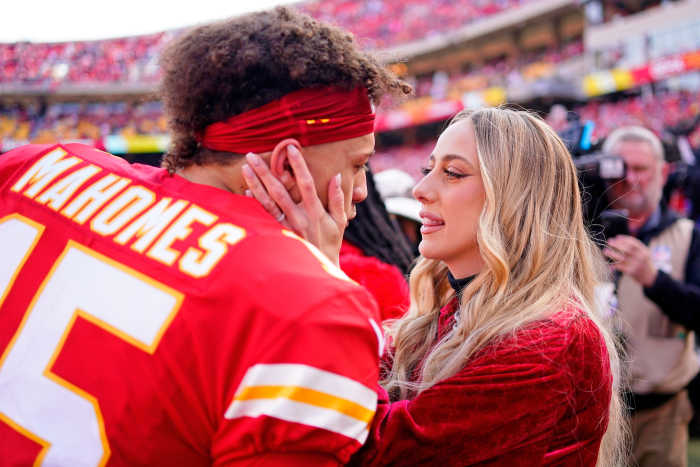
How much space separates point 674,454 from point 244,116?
2.86 m

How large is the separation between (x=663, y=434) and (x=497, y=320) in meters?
2.00

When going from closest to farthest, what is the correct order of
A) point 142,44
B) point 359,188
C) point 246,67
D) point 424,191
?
point 246,67
point 359,188
point 424,191
point 142,44

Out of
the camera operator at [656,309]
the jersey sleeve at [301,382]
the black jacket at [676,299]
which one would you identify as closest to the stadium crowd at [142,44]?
the camera operator at [656,309]

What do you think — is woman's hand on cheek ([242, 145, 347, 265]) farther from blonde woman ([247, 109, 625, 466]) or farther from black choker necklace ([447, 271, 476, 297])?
black choker necklace ([447, 271, 476, 297])

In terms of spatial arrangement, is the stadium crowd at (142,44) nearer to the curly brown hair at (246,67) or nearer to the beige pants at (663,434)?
the beige pants at (663,434)

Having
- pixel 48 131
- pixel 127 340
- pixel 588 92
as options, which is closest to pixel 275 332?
pixel 127 340

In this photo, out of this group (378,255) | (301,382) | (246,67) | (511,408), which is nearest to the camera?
(301,382)

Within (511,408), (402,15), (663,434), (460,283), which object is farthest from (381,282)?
(402,15)

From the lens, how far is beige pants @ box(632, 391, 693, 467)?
304cm

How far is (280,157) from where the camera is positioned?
1367 millimetres

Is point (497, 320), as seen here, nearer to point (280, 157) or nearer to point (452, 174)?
point (452, 174)

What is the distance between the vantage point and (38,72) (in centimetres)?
3138

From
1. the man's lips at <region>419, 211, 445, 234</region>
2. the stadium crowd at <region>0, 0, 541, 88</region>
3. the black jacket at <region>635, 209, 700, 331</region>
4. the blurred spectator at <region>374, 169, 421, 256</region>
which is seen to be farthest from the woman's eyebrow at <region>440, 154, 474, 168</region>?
the stadium crowd at <region>0, 0, 541, 88</region>

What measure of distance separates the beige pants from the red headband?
255cm
